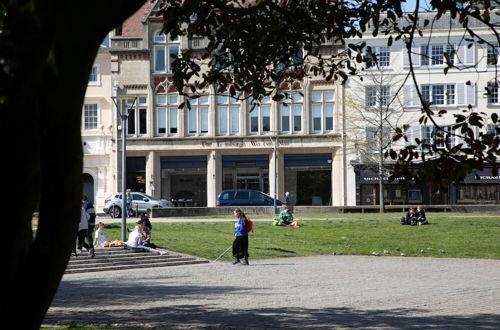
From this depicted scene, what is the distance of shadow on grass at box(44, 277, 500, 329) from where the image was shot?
14203 millimetres

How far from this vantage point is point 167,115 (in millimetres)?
66438

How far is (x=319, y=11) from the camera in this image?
1219 centimetres

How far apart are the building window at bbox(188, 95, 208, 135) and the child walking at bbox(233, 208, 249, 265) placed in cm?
3748

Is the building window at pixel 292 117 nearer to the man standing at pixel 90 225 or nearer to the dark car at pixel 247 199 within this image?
the dark car at pixel 247 199

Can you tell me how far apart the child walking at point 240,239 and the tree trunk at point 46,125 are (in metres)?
21.3

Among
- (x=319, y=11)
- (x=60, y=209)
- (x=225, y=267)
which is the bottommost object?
(x=225, y=267)

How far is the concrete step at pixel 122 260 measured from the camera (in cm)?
2733

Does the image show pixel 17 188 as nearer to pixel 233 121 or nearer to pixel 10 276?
pixel 10 276

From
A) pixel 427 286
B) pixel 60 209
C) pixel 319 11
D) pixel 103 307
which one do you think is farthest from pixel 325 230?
pixel 60 209

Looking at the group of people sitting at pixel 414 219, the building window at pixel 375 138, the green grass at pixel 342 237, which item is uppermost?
the building window at pixel 375 138

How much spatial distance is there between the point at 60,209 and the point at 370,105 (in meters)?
58.0


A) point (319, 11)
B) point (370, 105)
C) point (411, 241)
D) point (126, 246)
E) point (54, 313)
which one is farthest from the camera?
point (370, 105)

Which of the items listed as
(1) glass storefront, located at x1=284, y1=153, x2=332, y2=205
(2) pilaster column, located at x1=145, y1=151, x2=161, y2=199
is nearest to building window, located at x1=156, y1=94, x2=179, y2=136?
(2) pilaster column, located at x1=145, y1=151, x2=161, y2=199

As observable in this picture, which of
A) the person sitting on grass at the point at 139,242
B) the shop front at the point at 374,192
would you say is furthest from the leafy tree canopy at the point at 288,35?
the shop front at the point at 374,192
